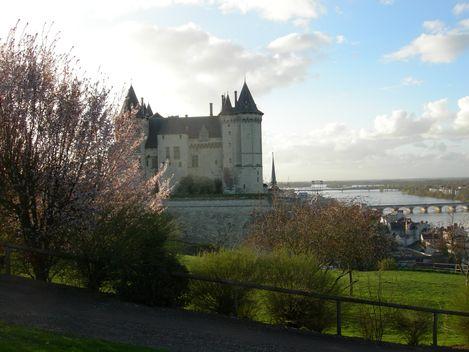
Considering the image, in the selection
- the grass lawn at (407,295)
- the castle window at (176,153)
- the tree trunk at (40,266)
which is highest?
the castle window at (176,153)

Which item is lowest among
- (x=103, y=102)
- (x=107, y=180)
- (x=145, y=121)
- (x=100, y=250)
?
(x=100, y=250)

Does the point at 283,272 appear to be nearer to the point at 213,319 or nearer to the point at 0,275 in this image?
the point at 213,319

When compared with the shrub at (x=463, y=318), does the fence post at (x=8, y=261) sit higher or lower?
higher

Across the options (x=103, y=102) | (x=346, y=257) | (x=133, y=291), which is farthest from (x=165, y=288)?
(x=346, y=257)

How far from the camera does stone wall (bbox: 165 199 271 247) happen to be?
47906 mm

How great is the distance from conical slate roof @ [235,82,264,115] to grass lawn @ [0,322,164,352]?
4746 cm

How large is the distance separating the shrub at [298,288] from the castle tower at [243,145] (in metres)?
42.4

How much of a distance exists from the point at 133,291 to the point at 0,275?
11.0 feet

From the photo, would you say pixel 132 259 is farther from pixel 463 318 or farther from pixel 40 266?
pixel 463 318

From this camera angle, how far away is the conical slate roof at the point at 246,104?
54.6 m

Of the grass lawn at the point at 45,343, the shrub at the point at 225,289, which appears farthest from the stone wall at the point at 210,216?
the grass lawn at the point at 45,343

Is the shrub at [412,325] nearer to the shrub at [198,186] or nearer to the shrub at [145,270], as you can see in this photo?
the shrub at [145,270]

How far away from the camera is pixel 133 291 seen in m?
11.4

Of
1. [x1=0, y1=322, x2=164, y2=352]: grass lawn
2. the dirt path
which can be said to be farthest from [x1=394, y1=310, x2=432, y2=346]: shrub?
[x1=0, y1=322, x2=164, y2=352]: grass lawn
